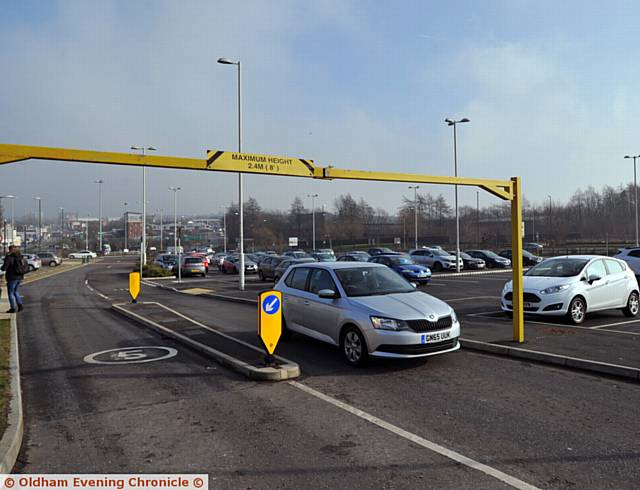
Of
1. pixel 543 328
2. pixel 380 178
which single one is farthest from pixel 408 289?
pixel 543 328

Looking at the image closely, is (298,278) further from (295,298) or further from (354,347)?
(354,347)

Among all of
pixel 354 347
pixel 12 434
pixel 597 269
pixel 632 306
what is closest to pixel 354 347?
pixel 354 347

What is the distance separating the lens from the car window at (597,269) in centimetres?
1207

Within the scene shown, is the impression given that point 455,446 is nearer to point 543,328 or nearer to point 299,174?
point 299,174

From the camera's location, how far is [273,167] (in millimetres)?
8750

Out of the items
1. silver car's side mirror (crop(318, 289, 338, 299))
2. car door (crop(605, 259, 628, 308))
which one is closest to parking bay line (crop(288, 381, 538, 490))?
silver car's side mirror (crop(318, 289, 338, 299))

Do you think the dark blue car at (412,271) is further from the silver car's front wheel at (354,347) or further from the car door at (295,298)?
the silver car's front wheel at (354,347)

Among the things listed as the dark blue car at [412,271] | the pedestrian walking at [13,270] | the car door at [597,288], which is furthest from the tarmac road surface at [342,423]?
the dark blue car at [412,271]

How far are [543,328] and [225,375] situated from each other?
23.0ft

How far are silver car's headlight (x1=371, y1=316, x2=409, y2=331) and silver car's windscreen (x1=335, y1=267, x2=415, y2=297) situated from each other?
0.89m

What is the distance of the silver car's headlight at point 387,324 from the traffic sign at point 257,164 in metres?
2.91

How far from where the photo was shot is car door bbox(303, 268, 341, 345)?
27.7ft

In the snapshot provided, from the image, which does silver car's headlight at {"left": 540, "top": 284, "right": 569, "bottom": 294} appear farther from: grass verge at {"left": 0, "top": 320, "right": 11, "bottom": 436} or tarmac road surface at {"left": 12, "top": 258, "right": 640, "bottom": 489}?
grass verge at {"left": 0, "top": 320, "right": 11, "bottom": 436}

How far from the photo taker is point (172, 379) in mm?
7457
